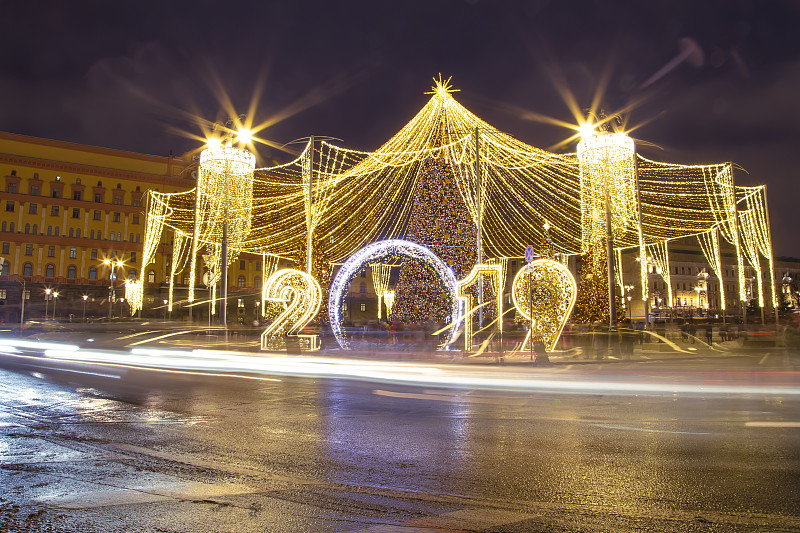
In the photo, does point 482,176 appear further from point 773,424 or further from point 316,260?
point 773,424

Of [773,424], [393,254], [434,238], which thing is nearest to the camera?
[773,424]

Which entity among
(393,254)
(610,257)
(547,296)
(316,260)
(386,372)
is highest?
(316,260)

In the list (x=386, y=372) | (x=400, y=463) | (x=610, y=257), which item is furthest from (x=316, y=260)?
(x=400, y=463)

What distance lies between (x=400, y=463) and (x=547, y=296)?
1879 cm

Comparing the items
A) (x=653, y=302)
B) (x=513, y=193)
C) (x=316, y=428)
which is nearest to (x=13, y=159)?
(x=513, y=193)

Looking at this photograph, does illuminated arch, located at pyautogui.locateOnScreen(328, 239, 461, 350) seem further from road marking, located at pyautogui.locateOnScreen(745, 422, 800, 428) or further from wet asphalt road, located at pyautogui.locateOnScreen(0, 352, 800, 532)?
road marking, located at pyautogui.locateOnScreen(745, 422, 800, 428)

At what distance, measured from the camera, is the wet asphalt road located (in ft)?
15.3

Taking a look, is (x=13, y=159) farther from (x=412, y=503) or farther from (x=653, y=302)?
(x=653, y=302)

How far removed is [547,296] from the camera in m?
24.2

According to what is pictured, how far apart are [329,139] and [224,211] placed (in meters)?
5.01

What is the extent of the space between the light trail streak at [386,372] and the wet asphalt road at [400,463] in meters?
0.51

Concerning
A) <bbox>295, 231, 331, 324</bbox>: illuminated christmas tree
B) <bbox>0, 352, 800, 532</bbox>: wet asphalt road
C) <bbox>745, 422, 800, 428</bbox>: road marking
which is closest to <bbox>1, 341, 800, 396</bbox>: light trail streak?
<bbox>0, 352, 800, 532</bbox>: wet asphalt road

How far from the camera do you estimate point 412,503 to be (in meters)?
5.04

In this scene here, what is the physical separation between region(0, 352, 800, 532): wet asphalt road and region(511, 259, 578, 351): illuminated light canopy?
1023 cm
